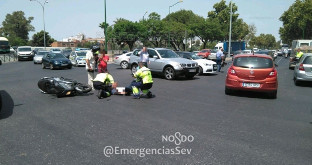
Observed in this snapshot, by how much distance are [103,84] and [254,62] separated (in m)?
5.39

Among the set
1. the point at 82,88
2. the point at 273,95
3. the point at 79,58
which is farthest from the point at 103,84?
the point at 79,58

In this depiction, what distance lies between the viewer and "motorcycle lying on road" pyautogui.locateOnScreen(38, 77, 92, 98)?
909 centimetres

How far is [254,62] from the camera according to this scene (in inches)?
373

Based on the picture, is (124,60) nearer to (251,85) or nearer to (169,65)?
(169,65)

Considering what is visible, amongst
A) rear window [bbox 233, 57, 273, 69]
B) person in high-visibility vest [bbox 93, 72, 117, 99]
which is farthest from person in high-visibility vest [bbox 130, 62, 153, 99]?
rear window [bbox 233, 57, 273, 69]

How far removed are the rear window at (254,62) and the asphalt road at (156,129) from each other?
1.21m

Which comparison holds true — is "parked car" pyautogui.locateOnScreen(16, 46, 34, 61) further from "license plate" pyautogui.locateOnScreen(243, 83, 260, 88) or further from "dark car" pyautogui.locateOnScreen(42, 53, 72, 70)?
"license plate" pyautogui.locateOnScreen(243, 83, 260, 88)

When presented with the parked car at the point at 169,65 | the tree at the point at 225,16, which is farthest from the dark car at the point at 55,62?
the tree at the point at 225,16

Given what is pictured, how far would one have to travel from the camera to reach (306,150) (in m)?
4.57

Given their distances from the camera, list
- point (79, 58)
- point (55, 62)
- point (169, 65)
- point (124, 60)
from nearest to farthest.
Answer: point (169, 65) → point (55, 62) → point (124, 60) → point (79, 58)

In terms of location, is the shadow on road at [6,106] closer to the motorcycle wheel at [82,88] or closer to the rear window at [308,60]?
the motorcycle wheel at [82,88]

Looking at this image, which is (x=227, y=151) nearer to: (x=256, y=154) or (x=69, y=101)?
(x=256, y=154)

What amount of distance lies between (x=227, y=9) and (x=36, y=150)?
264ft

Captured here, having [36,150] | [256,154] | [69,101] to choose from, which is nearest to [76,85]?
[69,101]
